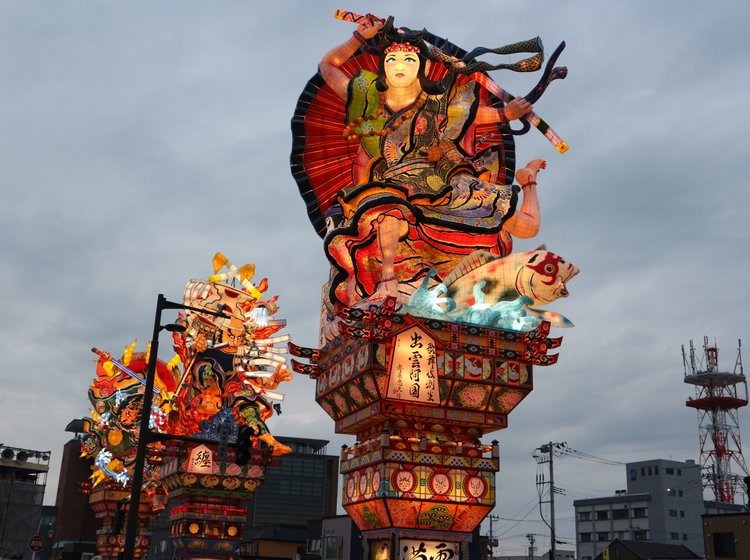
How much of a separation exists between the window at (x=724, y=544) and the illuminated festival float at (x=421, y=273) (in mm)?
20525

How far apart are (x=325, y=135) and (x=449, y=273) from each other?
718cm

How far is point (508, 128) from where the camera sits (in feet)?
92.0

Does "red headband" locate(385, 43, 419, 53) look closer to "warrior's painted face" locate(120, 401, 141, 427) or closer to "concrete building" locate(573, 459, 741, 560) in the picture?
"warrior's painted face" locate(120, 401, 141, 427)

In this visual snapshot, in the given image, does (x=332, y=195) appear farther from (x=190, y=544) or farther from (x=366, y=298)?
(x=190, y=544)

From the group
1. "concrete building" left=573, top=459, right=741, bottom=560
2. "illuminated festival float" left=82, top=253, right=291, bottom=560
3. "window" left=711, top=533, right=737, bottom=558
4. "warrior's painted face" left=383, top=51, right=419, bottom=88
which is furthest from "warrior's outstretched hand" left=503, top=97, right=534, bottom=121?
"concrete building" left=573, top=459, right=741, bottom=560

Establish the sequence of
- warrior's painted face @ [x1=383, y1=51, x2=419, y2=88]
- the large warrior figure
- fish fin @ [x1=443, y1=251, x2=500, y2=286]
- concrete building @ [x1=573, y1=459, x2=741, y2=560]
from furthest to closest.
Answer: concrete building @ [x1=573, y1=459, x2=741, y2=560], warrior's painted face @ [x1=383, y1=51, x2=419, y2=88], the large warrior figure, fish fin @ [x1=443, y1=251, x2=500, y2=286]

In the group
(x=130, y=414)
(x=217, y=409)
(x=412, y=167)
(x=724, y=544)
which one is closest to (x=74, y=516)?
(x=130, y=414)

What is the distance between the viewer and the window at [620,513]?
7938cm

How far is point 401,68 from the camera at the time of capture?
87.3 feet

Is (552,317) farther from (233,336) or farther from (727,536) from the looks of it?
(727,536)

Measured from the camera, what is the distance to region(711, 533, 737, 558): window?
3800 centimetres

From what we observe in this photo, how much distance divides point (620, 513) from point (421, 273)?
6296cm

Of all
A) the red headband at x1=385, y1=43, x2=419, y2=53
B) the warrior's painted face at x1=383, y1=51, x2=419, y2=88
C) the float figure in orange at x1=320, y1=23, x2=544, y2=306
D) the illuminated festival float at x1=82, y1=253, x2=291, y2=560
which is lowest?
the illuminated festival float at x1=82, y1=253, x2=291, y2=560

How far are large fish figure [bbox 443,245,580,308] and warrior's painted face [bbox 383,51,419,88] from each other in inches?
259
